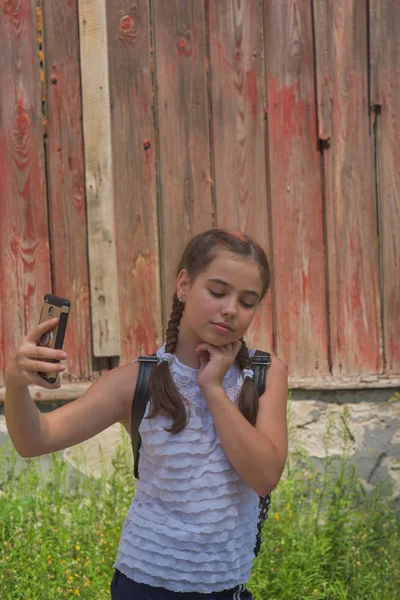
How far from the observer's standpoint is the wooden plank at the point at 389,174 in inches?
156

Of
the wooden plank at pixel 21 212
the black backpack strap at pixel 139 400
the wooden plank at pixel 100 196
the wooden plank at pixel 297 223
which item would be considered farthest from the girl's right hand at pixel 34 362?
the wooden plank at pixel 297 223

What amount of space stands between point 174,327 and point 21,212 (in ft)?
6.81

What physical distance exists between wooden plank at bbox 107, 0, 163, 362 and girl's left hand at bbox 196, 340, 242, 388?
6.35 feet

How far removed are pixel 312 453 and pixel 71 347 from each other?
4.45ft

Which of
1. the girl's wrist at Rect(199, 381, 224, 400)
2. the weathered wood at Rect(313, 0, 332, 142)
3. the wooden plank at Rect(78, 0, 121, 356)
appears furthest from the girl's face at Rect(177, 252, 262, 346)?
the weathered wood at Rect(313, 0, 332, 142)

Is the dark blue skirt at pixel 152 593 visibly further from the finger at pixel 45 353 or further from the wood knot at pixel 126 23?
the wood knot at pixel 126 23

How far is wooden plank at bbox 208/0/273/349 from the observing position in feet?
13.0

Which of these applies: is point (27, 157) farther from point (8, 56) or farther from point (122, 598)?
point (122, 598)

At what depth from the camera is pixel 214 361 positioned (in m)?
1.99

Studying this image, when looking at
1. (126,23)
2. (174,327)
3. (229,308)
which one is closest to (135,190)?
(126,23)

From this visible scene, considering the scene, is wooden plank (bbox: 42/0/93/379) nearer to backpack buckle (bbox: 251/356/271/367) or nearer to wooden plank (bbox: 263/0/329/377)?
wooden plank (bbox: 263/0/329/377)

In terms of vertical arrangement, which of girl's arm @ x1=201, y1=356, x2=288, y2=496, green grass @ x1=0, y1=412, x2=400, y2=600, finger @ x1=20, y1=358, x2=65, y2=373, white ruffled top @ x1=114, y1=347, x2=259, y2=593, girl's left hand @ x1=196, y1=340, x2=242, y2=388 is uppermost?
finger @ x1=20, y1=358, x2=65, y2=373

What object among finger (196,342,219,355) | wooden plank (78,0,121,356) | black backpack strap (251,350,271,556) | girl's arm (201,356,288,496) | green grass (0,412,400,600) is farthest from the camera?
wooden plank (78,0,121,356)

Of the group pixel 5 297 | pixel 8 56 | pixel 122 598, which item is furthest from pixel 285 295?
pixel 122 598
